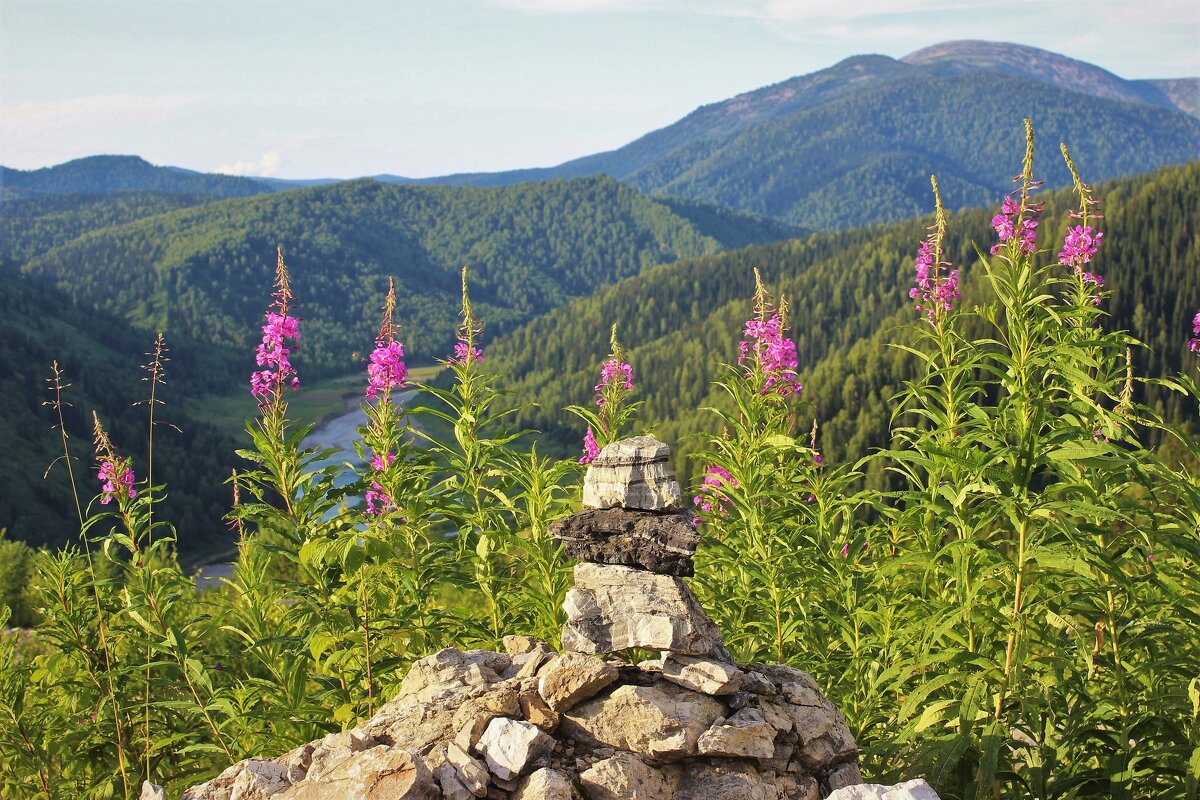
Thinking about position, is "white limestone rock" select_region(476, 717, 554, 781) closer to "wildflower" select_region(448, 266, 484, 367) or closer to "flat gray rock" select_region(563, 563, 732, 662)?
"flat gray rock" select_region(563, 563, 732, 662)

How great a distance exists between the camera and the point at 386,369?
392 inches

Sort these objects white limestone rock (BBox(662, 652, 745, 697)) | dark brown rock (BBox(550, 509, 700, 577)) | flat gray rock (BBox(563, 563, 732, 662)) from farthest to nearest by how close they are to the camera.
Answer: dark brown rock (BBox(550, 509, 700, 577)), flat gray rock (BBox(563, 563, 732, 662)), white limestone rock (BBox(662, 652, 745, 697))

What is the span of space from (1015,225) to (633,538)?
3.75 m

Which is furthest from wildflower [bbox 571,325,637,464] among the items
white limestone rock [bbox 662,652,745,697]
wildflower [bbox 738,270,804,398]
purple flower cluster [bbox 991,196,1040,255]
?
purple flower cluster [bbox 991,196,1040,255]

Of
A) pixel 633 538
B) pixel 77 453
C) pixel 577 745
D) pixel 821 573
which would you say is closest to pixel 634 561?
pixel 633 538

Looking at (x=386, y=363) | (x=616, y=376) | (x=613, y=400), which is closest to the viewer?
(x=386, y=363)

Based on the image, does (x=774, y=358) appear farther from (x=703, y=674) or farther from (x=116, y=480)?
(x=116, y=480)

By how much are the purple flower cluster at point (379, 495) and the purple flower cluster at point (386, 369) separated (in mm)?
763

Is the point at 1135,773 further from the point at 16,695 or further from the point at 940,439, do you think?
the point at 16,695

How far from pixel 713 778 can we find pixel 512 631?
12.1ft

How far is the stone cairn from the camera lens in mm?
6117

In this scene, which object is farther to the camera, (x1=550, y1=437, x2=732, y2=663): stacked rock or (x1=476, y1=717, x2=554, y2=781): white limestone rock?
(x1=550, y1=437, x2=732, y2=663): stacked rock

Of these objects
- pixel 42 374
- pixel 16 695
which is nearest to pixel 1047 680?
pixel 16 695

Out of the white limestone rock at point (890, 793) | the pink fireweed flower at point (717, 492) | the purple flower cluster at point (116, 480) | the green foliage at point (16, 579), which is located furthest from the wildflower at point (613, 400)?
the green foliage at point (16, 579)
